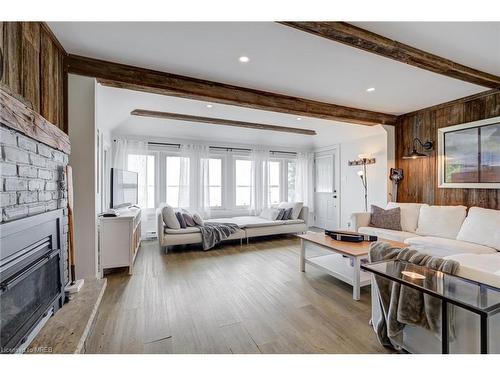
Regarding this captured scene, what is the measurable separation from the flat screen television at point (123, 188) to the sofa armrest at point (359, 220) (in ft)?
12.7

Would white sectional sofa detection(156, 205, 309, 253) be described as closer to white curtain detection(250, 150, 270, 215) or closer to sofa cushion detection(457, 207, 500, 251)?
white curtain detection(250, 150, 270, 215)

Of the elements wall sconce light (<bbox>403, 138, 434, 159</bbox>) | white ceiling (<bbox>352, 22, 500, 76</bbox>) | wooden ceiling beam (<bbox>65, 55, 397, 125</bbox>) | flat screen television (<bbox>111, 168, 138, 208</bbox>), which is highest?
white ceiling (<bbox>352, 22, 500, 76</bbox>)

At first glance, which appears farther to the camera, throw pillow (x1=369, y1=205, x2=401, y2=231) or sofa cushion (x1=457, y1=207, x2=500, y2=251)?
throw pillow (x1=369, y1=205, x2=401, y2=231)

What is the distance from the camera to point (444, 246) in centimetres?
293

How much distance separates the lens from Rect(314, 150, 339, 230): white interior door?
240 inches

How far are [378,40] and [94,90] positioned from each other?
8.98ft

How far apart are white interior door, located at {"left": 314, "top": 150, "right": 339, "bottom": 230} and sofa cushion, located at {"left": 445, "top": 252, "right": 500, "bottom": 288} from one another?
11.6ft

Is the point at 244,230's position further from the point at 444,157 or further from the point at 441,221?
the point at 444,157

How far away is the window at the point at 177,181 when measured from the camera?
17.7 ft

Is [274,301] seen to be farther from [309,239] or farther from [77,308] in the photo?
[77,308]

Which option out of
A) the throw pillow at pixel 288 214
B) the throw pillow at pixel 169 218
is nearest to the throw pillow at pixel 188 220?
the throw pillow at pixel 169 218

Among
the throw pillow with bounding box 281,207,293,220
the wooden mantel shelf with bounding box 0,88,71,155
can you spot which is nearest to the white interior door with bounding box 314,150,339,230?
the throw pillow with bounding box 281,207,293,220
